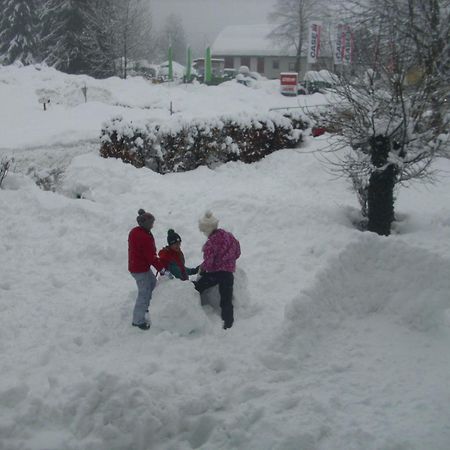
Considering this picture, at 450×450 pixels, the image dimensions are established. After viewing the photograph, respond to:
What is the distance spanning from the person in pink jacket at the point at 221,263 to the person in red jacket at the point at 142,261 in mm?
575

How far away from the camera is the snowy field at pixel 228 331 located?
395cm

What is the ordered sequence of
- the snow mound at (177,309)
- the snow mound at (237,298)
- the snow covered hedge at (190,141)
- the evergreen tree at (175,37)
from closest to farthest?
the snow mound at (177,309) → the snow mound at (237,298) → the snow covered hedge at (190,141) → the evergreen tree at (175,37)

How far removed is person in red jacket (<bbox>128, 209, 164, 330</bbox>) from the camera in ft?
17.5

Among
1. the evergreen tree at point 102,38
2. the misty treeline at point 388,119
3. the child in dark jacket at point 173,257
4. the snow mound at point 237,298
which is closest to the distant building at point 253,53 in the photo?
the evergreen tree at point 102,38

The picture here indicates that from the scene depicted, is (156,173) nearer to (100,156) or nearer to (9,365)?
(100,156)

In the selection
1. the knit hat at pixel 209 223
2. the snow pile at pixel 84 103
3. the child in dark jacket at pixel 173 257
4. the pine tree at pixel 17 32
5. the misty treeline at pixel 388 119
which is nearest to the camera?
the child in dark jacket at pixel 173 257

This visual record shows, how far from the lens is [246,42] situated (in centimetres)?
6084

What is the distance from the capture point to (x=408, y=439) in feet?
12.6

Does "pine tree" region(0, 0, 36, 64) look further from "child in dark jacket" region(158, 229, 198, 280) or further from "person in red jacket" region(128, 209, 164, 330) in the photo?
"child in dark jacket" region(158, 229, 198, 280)

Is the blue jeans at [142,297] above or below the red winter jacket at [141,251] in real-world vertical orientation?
below

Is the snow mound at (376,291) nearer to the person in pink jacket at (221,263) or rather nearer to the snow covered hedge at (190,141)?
the person in pink jacket at (221,263)

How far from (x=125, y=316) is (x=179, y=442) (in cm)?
217

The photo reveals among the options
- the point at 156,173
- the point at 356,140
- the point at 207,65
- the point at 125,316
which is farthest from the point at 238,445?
the point at 207,65

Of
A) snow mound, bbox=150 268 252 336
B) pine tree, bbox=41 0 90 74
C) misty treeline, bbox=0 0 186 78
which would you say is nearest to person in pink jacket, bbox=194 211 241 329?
snow mound, bbox=150 268 252 336
